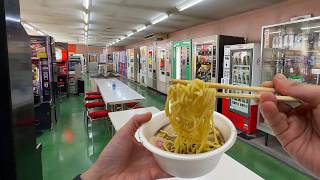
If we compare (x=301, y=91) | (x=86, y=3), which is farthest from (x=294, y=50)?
(x=86, y=3)

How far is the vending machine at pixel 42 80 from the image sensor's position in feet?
14.5

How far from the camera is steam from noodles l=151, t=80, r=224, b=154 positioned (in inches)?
29.3

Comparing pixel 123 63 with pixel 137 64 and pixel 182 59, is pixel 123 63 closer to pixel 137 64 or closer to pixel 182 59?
pixel 137 64

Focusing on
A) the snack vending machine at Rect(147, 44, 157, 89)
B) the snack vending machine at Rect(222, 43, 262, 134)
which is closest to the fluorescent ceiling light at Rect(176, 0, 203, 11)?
the snack vending machine at Rect(222, 43, 262, 134)

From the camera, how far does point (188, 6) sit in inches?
205

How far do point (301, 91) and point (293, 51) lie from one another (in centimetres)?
314

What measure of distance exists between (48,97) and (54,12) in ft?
11.0

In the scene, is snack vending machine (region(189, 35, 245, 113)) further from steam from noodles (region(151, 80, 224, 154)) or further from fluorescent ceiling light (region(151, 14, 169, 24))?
steam from noodles (region(151, 80, 224, 154))

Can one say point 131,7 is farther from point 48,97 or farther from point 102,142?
point 102,142

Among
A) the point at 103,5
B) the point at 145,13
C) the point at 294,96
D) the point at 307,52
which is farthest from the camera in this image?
the point at 145,13

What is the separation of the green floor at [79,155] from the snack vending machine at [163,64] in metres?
3.67

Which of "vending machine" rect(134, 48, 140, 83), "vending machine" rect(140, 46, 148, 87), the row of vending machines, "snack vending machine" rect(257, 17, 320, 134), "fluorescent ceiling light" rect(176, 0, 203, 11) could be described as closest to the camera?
"snack vending machine" rect(257, 17, 320, 134)

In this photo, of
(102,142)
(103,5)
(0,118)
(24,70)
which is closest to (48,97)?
(102,142)

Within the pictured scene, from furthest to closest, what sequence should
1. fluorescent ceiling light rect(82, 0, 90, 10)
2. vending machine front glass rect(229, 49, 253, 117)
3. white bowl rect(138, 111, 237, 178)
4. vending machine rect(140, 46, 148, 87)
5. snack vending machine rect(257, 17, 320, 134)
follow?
vending machine rect(140, 46, 148, 87) < fluorescent ceiling light rect(82, 0, 90, 10) < vending machine front glass rect(229, 49, 253, 117) < snack vending machine rect(257, 17, 320, 134) < white bowl rect(138, 111, 237, 178)
